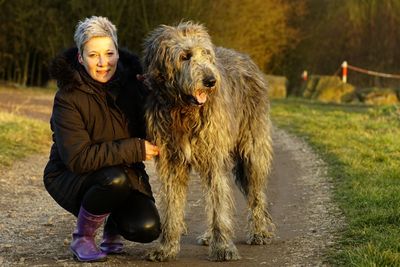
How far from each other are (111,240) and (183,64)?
5.13ft

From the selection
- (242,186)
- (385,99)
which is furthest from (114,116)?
(385,99)

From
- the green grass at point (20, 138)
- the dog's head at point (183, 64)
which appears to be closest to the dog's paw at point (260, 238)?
the dog's head at point (183, 64)

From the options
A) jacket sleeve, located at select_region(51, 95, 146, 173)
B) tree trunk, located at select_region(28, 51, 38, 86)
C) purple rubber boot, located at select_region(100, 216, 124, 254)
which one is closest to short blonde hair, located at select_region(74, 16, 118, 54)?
jacket sleeve, located at select_region(51, 95, 146, 173)

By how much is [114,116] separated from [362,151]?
5.97m

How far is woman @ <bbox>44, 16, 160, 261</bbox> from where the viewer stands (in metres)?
5.04

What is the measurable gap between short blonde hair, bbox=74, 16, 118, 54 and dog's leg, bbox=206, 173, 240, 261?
1.33 m

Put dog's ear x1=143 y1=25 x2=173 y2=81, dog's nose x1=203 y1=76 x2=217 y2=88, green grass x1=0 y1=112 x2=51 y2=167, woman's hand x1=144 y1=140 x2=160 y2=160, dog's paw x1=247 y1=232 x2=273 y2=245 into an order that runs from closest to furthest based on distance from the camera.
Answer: dog's nose x1=203 y1=76 x2=217 y2=88, dog's ear x1=143 y1=25 x2=173 y2=81, woman's hand x1=144 y1=140 x2=160 y2=160, dog's paw x1=247 y1=232 x2=273 y2=245, green grass x1=0 y1=112 x2=51 y2=167

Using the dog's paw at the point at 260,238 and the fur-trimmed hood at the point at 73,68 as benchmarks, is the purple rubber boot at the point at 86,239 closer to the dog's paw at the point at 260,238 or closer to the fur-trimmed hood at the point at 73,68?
the fur-trimmed hood at the point at 73,68

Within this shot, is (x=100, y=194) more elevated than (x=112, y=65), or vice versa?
(x=112, y=65)

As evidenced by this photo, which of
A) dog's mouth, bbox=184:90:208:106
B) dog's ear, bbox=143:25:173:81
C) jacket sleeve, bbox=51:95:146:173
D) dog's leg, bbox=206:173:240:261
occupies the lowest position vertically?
dog's leg, bbox=206:173:240:261

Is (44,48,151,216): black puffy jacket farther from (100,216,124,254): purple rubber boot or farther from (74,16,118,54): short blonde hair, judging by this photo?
Answer: (100,216,124,254): purple rubber boot

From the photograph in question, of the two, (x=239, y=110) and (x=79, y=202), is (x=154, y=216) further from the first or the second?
(x=239, y=110)

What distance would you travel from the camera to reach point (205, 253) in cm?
551

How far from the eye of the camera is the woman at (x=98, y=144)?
198 inches
